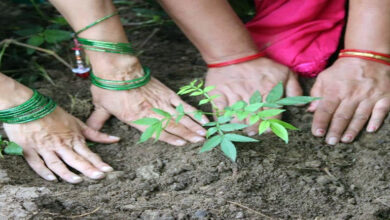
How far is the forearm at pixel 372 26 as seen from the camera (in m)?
1.87

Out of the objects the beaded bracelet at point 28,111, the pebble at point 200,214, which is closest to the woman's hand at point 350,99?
the pebble at point 200,214

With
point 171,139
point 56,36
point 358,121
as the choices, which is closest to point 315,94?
point 358,121

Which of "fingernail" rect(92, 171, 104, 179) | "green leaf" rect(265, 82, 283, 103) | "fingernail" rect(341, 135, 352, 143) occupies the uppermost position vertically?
"green leaf" rect(265, 82, 283, 103)

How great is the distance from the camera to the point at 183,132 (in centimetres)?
169

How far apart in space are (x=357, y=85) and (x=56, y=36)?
1.29 metres

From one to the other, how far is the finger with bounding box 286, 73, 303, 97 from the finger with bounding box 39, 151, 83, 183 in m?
0.83

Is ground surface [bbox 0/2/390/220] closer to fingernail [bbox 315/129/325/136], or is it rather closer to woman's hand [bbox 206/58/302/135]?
fingernail [bbox 315/129/325/136]

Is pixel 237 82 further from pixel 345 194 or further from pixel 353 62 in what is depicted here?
pixel 345 194

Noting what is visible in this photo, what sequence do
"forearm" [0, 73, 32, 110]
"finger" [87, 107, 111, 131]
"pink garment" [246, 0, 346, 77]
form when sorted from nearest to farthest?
"forearm" [0, 73, 32, 110] → "finger" [87, 107, 111, 131] → "pink garment" [246, 0, 346, 77]

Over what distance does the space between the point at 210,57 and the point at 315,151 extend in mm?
597

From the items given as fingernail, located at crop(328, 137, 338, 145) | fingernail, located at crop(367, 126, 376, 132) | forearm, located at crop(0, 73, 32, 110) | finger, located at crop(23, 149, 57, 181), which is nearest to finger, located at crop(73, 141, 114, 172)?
finger, located at crop(23, 149, 57, 181)

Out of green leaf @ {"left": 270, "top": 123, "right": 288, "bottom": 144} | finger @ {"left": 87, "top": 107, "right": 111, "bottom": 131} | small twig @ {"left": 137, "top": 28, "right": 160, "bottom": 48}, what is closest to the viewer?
green leaf @ {"left": 270, "top": 123, "right": 288, "bottom": 144}

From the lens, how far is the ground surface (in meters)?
1.34

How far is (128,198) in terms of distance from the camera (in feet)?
4.64
